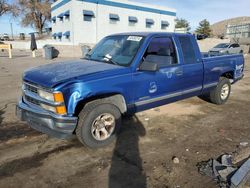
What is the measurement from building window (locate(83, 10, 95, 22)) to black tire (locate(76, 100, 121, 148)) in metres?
25.7

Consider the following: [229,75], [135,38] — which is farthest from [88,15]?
[135,38]

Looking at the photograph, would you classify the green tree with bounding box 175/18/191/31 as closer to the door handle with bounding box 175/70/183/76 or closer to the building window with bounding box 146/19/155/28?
the building window with bounding box 146/19/155/28

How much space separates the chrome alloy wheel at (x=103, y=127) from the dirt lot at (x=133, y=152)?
0.24 meters

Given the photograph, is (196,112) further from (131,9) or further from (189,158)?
(131,9)

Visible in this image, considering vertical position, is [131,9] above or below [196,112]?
above

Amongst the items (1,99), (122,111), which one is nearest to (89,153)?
(122,111)

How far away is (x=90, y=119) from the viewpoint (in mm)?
3918

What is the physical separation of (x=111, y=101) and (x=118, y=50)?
3.90ft

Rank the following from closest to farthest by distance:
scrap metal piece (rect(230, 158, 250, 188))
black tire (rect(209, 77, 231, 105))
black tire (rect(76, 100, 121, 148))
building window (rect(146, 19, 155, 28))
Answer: scrap metal piece (rect(230, 158, 250, 188))
black tire (rect(76, 100, 121, 148))
black tire (rect(209, 77, 231, 105))
building window (rect(146, 19, 155, 28))

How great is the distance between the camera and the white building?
1089 inches

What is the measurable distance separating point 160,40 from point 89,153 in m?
2.67

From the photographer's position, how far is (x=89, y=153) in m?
4.02

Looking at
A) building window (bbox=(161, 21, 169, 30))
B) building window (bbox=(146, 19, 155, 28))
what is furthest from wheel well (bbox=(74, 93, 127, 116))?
building window (bbox=(161, 21, 169, 30))

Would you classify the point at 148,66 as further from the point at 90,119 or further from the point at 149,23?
the point at 149,23
